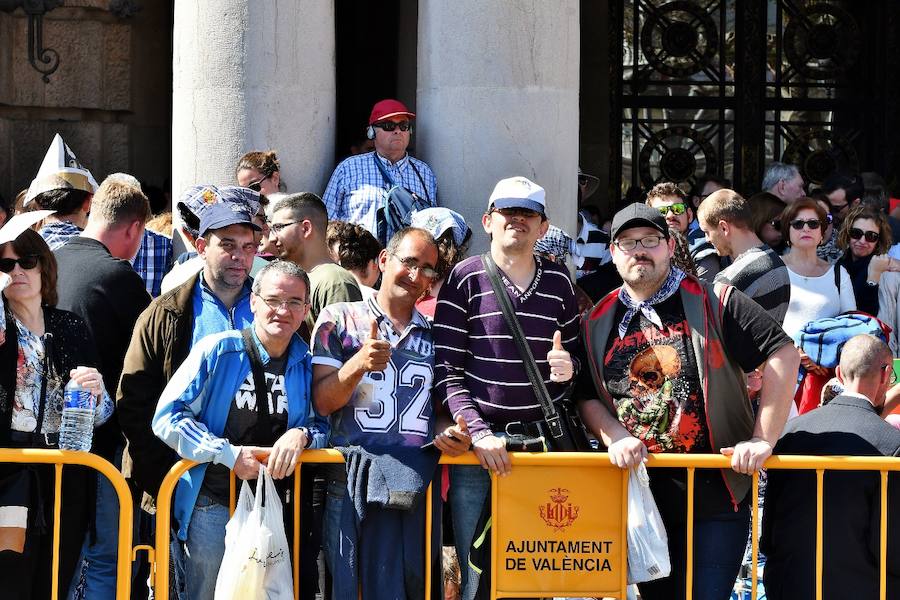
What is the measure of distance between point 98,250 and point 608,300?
216 centimetres

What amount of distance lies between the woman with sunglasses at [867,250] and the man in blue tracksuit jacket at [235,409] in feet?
13.3

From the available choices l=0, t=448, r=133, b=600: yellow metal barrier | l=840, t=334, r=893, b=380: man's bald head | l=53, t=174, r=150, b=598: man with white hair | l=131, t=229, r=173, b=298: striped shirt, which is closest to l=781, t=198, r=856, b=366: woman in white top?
l=840, t=334, r=893, b=380: man's bald head

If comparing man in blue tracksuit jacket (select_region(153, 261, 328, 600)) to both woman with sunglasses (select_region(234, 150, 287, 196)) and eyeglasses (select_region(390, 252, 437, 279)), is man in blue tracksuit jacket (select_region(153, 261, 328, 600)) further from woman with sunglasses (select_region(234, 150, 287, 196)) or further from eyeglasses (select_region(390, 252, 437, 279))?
woman with sunglasses (select_region(234, 150, 287, 196))

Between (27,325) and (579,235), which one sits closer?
(27,325)

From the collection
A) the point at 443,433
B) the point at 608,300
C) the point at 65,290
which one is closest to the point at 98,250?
the point at 65,290

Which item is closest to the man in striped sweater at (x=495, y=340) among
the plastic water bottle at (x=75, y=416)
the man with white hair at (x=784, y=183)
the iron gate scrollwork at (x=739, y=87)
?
the plastic water bottle at (x=75, y=416)

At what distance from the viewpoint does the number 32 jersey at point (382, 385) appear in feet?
17.4

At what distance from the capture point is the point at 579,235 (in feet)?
29.2

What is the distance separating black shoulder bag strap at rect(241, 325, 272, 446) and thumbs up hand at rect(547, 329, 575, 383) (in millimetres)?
1058

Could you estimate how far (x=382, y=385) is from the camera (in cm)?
531

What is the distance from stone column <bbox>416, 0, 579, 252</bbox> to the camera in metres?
7.75

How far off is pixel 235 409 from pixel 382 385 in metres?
0.56

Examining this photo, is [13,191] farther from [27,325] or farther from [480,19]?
[27,325]

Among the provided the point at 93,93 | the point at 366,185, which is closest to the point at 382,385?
the point at 366,185
